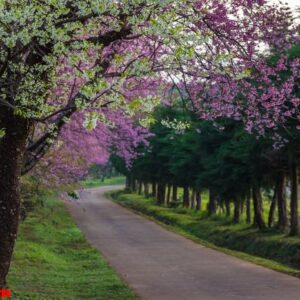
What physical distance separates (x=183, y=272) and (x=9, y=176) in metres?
8.47

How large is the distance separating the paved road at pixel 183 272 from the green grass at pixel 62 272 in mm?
529

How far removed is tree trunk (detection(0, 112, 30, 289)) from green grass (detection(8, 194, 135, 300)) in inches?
92.1

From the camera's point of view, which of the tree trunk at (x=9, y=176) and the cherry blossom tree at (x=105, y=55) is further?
the tree trunk at (x=9, y=176)

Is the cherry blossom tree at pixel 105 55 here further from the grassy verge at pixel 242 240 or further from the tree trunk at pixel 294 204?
the tree trunk at pixel 294 204

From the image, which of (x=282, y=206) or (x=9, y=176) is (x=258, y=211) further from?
(x=9, y=176)

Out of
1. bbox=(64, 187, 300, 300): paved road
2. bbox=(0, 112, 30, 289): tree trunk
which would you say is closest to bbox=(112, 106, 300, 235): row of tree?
bbox=(64, 187, 300, 300): paved road

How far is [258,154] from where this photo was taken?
81.1 ft

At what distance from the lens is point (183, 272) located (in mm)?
15820

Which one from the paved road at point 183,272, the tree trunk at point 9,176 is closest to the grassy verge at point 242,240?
the paved road at point 183,272

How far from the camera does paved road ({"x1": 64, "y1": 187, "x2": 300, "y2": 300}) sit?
12.3 m

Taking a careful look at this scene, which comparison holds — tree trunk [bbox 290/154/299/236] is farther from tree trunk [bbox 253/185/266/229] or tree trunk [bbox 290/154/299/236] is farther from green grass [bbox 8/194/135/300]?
green grass [bbox 8/194/135/300]

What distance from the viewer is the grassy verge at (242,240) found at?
2134 centimetres

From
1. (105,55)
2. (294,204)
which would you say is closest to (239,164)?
(294,204)

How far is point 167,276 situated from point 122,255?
524cm
